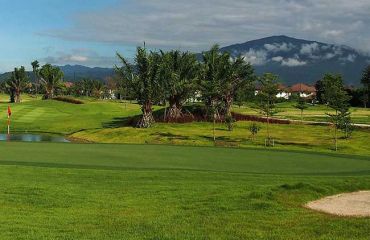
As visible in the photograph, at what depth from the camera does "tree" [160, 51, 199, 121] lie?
6581 centimetres

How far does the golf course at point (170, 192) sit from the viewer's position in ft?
41.1

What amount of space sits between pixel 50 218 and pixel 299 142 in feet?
128

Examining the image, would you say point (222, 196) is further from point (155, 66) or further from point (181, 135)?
point (155, 66)

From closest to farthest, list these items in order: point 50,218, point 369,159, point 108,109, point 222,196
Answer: point 50,218
point 222,196
point 369,159
point 108,109

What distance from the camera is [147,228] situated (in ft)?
41.8

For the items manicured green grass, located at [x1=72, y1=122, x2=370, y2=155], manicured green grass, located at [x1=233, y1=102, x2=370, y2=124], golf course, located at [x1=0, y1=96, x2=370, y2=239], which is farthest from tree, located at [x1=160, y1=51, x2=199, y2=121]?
golf course, located at [x1=0, y1=96, x2=370, y2=239]

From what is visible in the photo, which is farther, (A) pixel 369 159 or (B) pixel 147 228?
(A) pixel 369 159

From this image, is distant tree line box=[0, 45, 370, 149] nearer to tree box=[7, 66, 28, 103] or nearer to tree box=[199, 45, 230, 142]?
tree box=[199, 45, 230, 142]

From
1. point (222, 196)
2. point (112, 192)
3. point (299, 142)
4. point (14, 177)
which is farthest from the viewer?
point (299, 142)

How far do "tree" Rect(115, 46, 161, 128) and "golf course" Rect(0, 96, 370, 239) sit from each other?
79.1 feet

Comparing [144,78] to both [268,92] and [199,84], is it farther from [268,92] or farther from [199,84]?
[268,92]

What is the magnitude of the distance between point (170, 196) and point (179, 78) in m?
51.0

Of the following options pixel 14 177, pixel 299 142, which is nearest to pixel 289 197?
pixel 14 177

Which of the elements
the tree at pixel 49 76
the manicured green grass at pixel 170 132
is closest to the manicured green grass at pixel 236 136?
the manicured green grass at pixel 170 132
